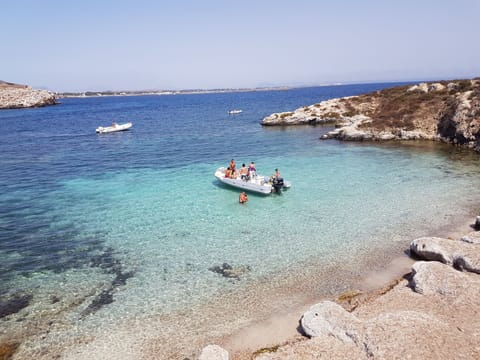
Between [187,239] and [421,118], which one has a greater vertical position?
[421,118]

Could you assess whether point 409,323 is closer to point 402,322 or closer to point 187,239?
point 402,322

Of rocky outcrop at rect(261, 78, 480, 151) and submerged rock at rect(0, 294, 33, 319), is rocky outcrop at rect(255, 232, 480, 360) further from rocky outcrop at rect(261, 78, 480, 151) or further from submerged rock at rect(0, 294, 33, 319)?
rocky outcrop at rect(261, 78, 480, 151)

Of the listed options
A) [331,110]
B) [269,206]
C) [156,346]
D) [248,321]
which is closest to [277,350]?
[248,321]

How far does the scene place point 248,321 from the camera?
12.1 meters

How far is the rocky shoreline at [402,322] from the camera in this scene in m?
9.28

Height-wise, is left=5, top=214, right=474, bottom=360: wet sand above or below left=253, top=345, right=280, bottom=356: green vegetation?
below

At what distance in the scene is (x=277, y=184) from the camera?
25.6 m

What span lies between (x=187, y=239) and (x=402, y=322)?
11.4 meters

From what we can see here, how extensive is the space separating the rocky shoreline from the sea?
175cm

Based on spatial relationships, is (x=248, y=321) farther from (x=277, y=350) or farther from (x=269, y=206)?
(x=269, y=206)

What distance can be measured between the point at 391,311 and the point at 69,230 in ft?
57.2

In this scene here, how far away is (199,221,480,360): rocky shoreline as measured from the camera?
30.5ft

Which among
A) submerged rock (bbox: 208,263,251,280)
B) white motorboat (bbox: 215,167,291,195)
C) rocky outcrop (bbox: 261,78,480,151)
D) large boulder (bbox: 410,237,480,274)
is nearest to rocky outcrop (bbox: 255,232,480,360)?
large boulder (bbox: 410,237,480,274)

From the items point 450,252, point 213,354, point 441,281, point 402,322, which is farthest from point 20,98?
point 402,322
